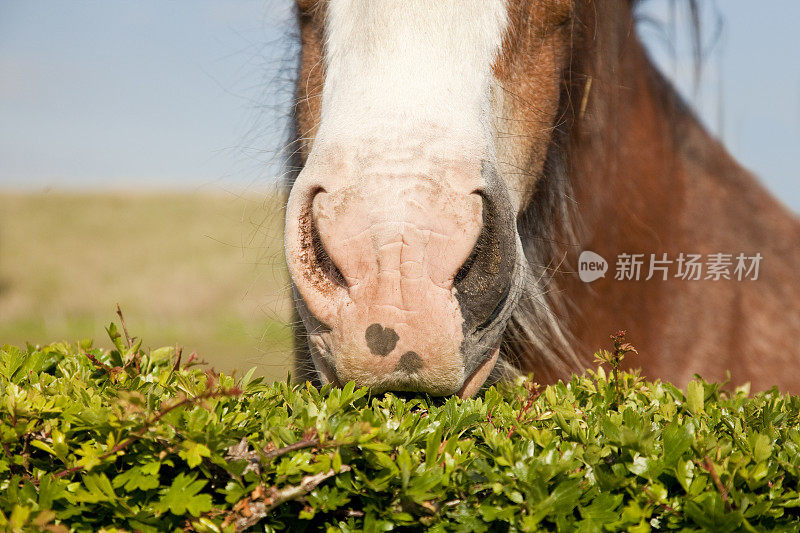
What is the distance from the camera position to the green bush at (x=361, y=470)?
1.12 metres

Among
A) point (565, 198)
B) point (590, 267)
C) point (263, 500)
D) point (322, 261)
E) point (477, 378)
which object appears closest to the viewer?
point (263, 500)

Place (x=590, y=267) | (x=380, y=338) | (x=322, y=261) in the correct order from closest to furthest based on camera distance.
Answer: (x=380, y=338) < (x=322, y=261) < (x=590, y=267)

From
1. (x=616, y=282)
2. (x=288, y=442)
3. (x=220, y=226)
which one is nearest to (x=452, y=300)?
(x=288, y=442)

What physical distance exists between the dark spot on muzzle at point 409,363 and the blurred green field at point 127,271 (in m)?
5.86

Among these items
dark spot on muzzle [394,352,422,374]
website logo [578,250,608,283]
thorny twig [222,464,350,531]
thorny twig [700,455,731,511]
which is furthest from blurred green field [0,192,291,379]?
thorny twig [700,455,731,511]

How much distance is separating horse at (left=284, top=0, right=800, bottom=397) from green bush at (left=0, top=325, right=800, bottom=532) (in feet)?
0.83

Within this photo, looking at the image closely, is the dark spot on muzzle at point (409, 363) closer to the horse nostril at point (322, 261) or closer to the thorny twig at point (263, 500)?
the horse nostril at point (322, 261)

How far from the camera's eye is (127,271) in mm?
13867

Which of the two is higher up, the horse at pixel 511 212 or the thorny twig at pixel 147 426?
the horse at pixel 511 212

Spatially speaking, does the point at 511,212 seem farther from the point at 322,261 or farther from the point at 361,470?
the point at 361,470

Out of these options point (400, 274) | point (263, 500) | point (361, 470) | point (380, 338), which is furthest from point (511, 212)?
point (263, 500)

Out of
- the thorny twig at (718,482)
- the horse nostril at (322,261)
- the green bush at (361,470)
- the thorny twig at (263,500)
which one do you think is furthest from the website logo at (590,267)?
the thorny twig at (263,500)

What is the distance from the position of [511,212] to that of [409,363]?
505 mm

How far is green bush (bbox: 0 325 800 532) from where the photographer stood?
44.1 inches
